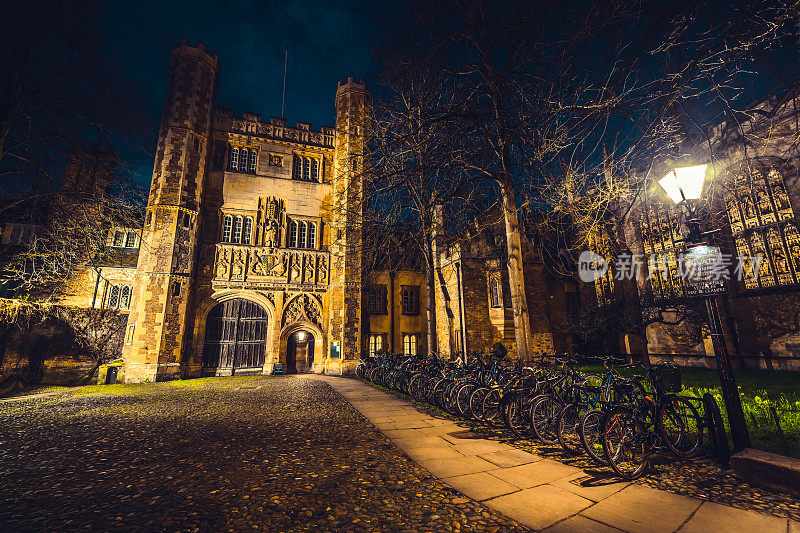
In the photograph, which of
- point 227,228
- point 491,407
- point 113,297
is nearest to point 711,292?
point 491,407

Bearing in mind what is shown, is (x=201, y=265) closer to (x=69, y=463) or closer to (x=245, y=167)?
(x=245, y=167)

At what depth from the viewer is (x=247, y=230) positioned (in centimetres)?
1720

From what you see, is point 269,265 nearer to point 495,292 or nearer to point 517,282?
point 495,292

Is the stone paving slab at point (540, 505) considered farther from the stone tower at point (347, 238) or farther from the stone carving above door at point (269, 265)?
the stone carving above door at point (269, 265)

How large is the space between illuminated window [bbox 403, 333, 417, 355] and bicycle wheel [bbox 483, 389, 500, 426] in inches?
553

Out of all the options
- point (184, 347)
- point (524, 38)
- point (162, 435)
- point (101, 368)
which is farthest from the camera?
point (184, 347)

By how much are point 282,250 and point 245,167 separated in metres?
5.32

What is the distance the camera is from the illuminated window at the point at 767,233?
14625mm

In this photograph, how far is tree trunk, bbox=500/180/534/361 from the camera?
21.1 ft

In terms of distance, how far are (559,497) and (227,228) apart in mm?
17909

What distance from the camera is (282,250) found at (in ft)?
56.4

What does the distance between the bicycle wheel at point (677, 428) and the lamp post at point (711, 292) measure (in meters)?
0.42

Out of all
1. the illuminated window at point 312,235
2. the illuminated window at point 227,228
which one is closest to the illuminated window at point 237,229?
the illuminated window at point 227,228

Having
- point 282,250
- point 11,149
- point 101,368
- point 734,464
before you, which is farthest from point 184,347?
point 734,464
